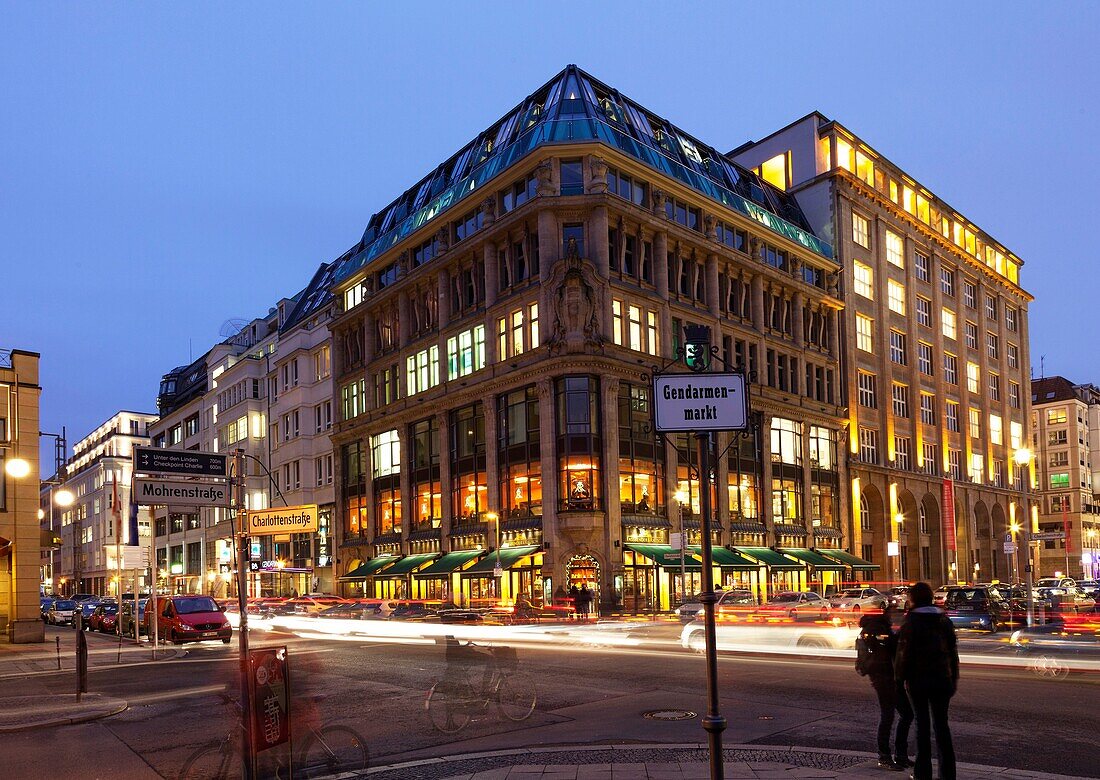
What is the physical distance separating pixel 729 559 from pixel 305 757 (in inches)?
1744

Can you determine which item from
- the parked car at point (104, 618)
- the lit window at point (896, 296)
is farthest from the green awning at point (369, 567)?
the lit window at point (896, 296)

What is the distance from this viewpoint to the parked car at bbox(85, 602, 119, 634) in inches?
1801

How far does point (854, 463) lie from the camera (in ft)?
220

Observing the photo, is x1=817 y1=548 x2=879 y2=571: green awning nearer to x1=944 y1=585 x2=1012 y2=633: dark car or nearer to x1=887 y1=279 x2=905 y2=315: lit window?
x1=887 y1=279 x2=905 y2=315: lit window

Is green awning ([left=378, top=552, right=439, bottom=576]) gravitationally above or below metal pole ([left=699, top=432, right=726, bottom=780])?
below

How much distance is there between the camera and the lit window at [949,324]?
81562 millimetres

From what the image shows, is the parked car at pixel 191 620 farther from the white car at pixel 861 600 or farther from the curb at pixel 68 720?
the white car at pixel 861 600

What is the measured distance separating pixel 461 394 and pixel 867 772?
4704 cm

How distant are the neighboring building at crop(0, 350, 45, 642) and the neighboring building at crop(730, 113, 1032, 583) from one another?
165 ft

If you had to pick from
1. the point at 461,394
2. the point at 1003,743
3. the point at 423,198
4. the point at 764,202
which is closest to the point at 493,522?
the point at 461,394

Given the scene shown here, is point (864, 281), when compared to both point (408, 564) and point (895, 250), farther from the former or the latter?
point (408, 564)

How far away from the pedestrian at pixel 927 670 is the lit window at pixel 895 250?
70015 mm

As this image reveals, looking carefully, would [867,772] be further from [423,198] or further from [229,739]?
[423,198]

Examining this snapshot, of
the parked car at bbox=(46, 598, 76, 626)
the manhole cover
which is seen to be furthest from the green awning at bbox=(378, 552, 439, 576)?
the manhole cover
